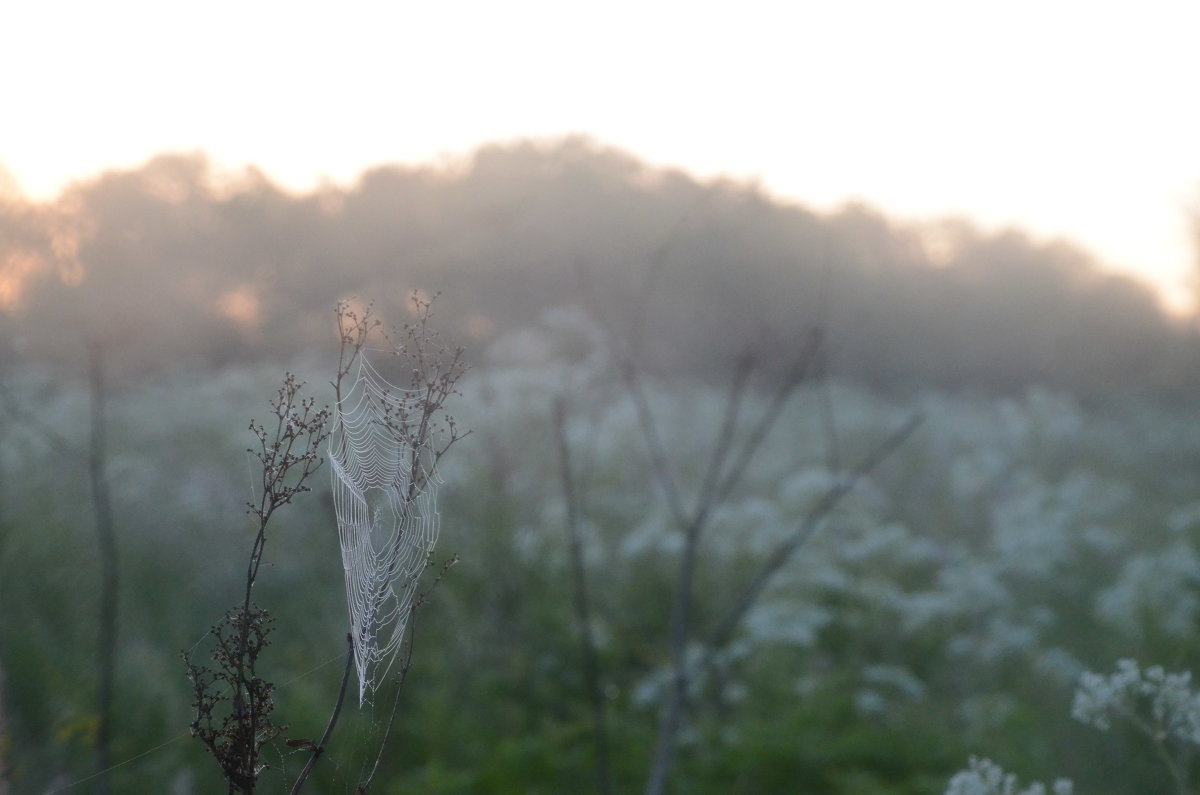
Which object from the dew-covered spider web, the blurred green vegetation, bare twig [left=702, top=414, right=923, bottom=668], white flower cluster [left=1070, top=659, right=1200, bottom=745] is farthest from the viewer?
the blurred green vegetation

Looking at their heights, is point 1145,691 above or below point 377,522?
below

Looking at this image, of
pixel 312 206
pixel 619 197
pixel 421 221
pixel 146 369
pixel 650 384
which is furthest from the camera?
pixel 650 384

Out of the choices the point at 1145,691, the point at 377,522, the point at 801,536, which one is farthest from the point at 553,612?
the point at 377,522

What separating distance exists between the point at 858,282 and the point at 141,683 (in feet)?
54.8

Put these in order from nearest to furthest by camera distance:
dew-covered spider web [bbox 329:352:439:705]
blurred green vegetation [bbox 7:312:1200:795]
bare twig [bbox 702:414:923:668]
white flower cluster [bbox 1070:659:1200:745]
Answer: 1. dew-covered spider web [bbox 329:352:439:705]
2. white flower cluster [bbox 1070:659:1200:745]
3. bare twig [bbox 702:414:923:668]
4. blurred green vegetation [bbox 7:312:1200:795]

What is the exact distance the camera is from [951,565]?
7719 mm

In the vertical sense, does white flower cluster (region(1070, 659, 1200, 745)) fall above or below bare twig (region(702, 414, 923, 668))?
below

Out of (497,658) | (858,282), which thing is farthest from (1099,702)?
(858,282)

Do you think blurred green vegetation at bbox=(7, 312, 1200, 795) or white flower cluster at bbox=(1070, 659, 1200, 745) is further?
blurred green vegetation at bbox=(7, 312, 1200, 795)

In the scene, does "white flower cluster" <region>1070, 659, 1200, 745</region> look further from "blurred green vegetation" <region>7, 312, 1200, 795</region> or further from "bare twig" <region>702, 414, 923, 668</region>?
"blurred green vegetation" <region>7, 312, 1200, 795</region>

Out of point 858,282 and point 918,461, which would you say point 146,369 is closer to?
point 918,461

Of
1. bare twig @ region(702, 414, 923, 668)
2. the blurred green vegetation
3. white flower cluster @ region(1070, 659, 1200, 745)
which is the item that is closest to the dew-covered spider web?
the blurred green vegetation

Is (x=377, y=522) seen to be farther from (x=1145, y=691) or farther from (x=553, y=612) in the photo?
(x=553, y=612)

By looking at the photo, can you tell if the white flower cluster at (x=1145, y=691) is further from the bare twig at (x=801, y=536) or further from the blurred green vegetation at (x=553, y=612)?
the blurred green vegetation at (x=553, y=612)
